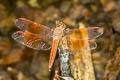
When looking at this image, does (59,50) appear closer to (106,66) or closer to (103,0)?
(106,66)

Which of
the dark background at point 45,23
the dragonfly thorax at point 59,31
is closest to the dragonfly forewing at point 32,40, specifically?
the dragonfly thorax at point 59,31

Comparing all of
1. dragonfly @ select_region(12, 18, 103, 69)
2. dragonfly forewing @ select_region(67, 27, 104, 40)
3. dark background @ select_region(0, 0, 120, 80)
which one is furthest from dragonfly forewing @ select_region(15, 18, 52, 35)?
dark background @ select_region(0, 0, 120, 80)

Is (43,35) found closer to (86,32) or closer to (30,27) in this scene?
(30,27)

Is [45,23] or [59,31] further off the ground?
[45,23]

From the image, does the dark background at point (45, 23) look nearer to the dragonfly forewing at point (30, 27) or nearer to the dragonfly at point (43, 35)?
the dragonfly at point (43, 35)

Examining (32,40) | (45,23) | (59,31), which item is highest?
(45,23)

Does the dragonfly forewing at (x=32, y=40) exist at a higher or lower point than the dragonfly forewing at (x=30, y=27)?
lower

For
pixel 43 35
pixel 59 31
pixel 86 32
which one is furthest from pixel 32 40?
pixel 86 32
